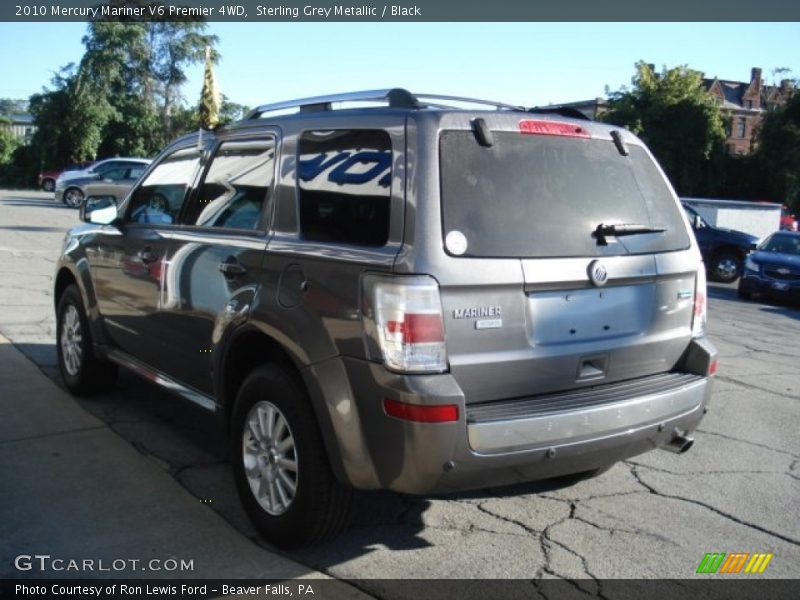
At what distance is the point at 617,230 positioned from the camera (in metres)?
3.62

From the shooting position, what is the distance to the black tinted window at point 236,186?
3.95m

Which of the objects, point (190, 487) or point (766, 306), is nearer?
point (190, 487)

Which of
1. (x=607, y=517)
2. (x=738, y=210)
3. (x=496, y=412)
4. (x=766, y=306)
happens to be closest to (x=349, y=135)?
(x=496, y=412)

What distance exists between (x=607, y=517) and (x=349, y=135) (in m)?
2.29

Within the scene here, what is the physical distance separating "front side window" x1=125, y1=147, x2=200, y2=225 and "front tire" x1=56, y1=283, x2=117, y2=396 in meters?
0.95

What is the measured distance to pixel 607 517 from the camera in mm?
4086

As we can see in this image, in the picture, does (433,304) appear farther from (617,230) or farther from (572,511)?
(572,511)

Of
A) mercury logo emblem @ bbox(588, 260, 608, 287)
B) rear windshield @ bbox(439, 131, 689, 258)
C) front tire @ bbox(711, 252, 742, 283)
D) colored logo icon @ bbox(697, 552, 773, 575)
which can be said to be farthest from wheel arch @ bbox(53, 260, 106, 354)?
front tire @ bbox(711, 252, 742, 283)

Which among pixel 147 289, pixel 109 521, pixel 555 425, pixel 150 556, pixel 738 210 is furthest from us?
pixel 738 210

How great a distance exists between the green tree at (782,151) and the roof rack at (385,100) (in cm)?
4929

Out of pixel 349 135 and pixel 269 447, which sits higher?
pixel 349 135

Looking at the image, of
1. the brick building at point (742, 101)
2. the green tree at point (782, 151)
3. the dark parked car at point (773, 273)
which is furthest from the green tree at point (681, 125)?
the dark parked car at point (773, 273)

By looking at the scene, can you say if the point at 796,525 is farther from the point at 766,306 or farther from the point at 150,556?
the point at 766,306

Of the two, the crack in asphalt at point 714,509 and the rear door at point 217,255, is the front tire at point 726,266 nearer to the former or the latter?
the crack in asphalt at point 714,509
